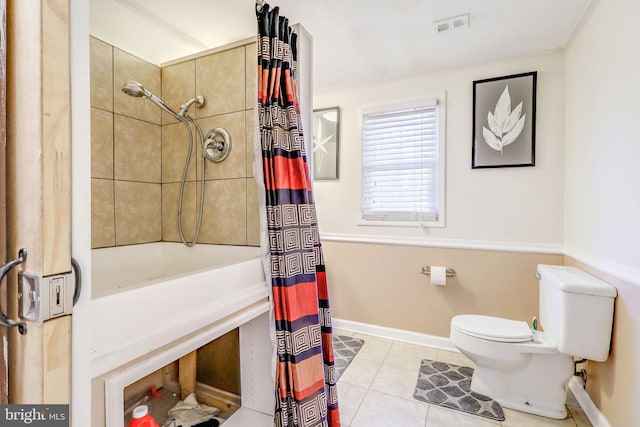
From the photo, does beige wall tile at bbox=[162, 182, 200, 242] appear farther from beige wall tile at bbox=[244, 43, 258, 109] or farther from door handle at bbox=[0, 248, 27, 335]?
door handle at bbox=[0, 248, 27, 335]

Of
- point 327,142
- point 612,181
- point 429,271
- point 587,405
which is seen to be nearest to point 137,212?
point 327,142

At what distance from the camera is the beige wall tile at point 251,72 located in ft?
5.33

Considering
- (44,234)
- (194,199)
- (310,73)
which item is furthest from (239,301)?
(310,73)

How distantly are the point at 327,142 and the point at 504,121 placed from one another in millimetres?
1480

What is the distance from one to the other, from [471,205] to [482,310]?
0.83 metres

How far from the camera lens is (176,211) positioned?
1947mm

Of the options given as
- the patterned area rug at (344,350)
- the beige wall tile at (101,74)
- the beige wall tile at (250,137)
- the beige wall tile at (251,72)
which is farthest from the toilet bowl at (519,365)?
the beige wall tile at (101,74)

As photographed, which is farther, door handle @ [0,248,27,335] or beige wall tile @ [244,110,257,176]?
beige wall tile @ [244,110,257,176]

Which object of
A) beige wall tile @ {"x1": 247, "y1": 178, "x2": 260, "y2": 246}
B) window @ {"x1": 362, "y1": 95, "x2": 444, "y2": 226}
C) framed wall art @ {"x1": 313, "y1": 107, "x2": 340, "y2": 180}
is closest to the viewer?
beige wall tile @ {"x1": 247, "y1": 178, "x2": 260, "y2": 246}

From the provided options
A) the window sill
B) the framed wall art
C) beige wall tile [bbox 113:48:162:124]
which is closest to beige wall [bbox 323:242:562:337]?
the window sill

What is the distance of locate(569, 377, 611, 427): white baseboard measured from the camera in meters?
1.54

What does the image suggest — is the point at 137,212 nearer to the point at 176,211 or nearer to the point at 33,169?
the point at 176,211

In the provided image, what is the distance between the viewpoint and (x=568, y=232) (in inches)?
80.1

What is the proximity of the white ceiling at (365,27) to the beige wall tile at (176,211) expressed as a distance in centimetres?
89
